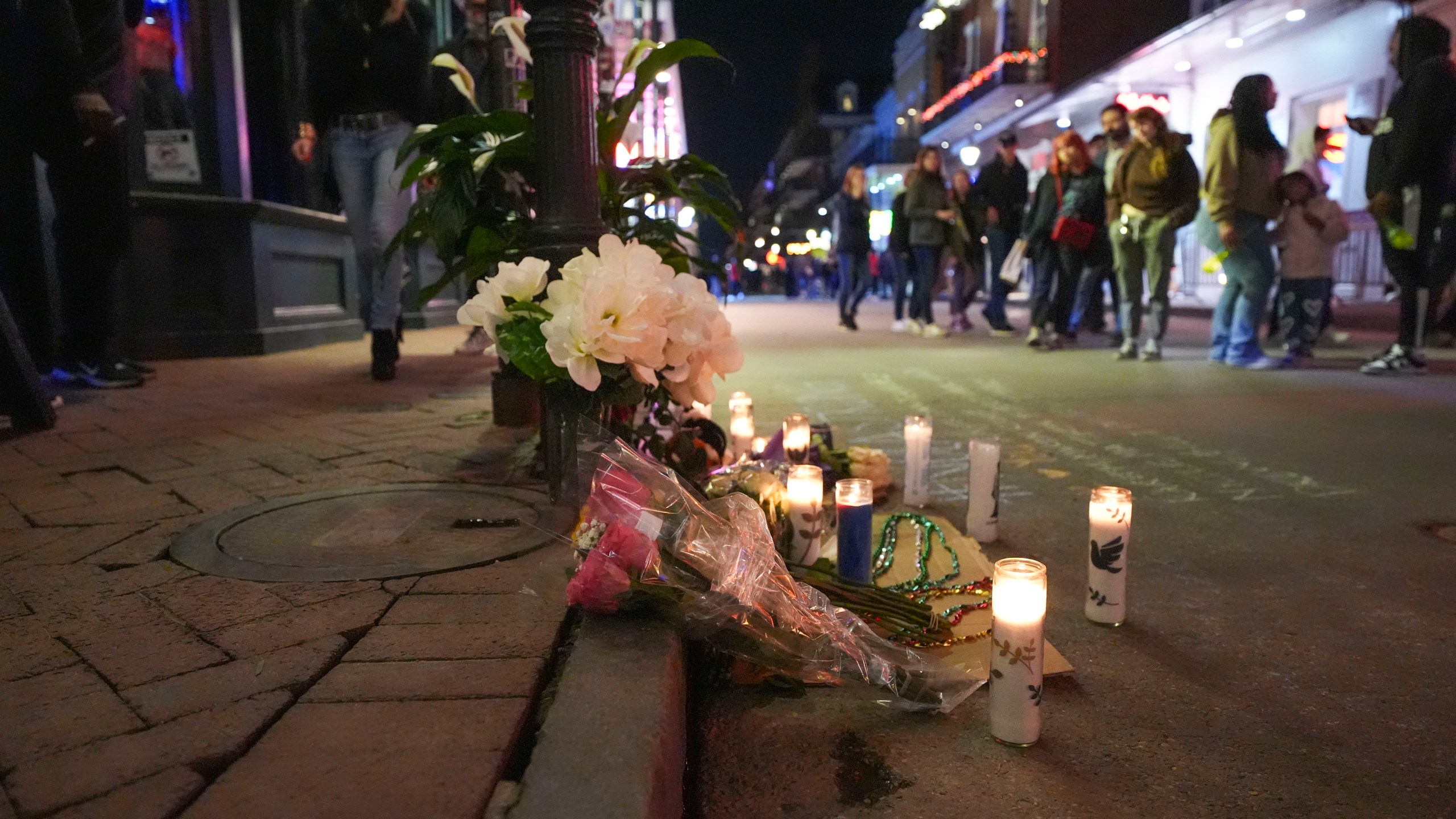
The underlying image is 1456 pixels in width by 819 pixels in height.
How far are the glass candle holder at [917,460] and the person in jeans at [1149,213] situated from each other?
464 cm

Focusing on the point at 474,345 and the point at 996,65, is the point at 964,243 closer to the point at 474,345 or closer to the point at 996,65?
the point at 474,345

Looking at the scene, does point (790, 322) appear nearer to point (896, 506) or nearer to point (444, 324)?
point (444, 324)

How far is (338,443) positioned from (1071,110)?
1723 centimetres

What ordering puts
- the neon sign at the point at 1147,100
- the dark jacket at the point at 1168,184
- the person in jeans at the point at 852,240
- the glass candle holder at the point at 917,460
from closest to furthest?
the glass candle holder at the point at 917,460 → the dark jacket at the point at 1168,184 → the person in jeans at the point at 852,240 → the neon sign at the point at 1147,100

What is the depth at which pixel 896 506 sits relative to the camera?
10.3 ft

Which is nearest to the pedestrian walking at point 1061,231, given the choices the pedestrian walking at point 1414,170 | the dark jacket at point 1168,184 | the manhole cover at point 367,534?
the dark jacket at point 1168,184

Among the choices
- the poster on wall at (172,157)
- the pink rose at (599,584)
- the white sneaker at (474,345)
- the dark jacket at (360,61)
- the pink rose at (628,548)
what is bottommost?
the pink rose at (599,584)

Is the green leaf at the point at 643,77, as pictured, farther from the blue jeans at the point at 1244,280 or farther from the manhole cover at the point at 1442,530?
the blue jeans at the point at 1244,280

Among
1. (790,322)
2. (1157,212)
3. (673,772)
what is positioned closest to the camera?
(673,772)

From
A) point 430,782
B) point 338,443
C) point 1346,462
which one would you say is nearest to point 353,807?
point 430,782

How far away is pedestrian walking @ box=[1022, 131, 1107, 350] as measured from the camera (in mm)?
7906

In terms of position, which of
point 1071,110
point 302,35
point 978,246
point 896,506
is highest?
point 1071,110

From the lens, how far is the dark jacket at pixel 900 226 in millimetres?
10180

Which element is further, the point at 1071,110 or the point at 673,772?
the point at 1071,110
